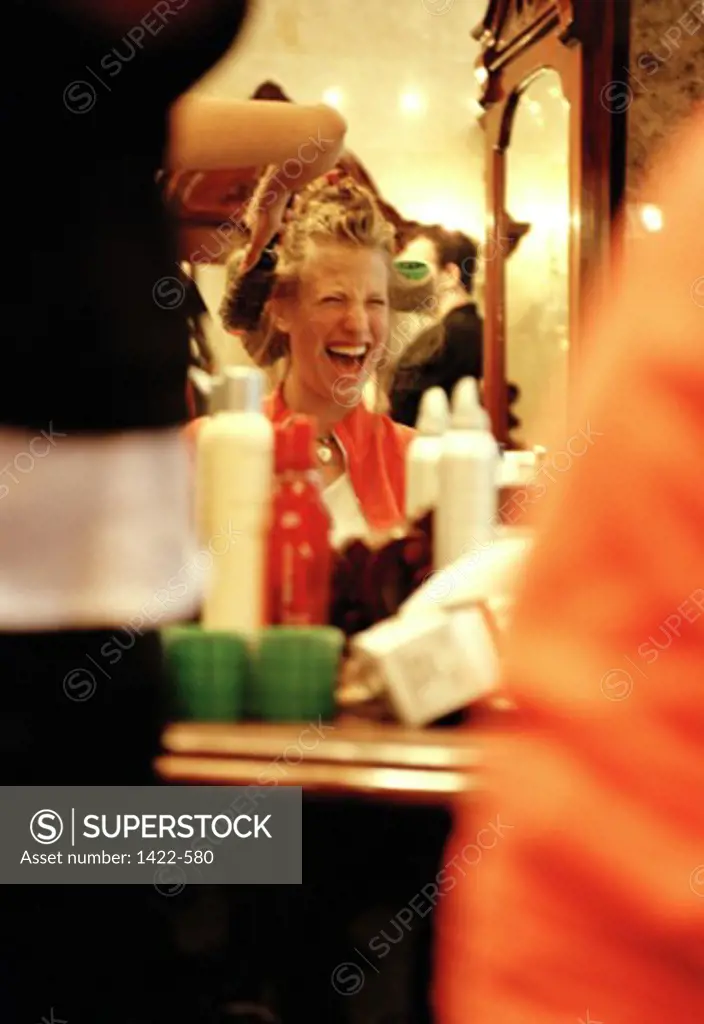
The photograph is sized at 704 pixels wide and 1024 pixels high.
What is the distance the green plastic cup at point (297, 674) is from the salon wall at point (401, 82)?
23.1 inches

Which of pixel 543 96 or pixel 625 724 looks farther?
pixel 543 96

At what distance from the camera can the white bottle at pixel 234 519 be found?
42.3 inches

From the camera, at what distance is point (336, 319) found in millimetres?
1302

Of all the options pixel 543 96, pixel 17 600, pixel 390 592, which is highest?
pixel 543 96

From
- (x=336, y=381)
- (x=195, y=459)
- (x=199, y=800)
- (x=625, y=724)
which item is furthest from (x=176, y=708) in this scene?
(x=625, y=724)

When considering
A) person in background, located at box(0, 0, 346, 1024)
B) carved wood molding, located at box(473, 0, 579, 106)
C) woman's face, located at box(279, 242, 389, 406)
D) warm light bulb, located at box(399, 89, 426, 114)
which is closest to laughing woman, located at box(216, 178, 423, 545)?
woman's face, located at box(279, 242, 389, 406)

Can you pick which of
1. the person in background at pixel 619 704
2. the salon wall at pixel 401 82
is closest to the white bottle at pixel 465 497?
the salon wall at pixel 401 82

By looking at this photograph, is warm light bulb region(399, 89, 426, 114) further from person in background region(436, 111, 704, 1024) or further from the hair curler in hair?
person in background region(436, 111, 704, 1024)

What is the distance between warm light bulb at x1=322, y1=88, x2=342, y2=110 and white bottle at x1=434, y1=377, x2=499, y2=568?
1.47 feet

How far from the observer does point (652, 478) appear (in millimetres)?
228

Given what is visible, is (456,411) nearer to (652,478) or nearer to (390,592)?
(390,592)

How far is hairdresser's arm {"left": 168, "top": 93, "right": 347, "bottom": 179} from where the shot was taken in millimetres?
925

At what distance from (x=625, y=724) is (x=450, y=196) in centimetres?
124

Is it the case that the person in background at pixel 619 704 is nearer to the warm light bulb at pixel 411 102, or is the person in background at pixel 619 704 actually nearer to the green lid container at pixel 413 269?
the green lid container at pixel 413 269
